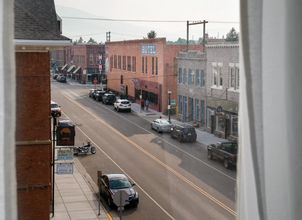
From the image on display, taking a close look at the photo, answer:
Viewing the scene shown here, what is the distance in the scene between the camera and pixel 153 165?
1048 cm

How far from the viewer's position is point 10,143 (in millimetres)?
Answer: 1356

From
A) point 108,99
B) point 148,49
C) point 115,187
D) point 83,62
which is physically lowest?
point 115,187

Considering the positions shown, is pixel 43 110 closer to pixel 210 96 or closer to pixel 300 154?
pixel 210 96

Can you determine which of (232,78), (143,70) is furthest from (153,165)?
(143,70)

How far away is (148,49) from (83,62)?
6.24 m

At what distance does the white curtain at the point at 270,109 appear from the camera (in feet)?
5.31

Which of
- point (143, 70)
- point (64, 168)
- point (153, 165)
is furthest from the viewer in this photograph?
point (143, 70)

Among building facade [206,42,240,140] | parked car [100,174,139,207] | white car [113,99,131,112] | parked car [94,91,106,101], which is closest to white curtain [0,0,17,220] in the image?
building facade [206,42,240,140]

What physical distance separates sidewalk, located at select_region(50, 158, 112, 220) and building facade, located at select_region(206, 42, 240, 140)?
4.80 meters

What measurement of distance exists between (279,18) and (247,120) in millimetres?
504

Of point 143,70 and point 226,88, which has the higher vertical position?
point 143,70

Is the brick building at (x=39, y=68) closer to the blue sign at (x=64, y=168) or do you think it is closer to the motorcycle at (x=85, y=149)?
the blue sign at (x=64, y=168)

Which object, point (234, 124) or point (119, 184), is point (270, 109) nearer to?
point (234, 124)

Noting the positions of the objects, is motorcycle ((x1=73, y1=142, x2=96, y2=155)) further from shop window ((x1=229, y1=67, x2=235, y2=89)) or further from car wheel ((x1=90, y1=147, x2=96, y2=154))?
shop window ((x1=229, y1=67, x2=235, y2=89))
